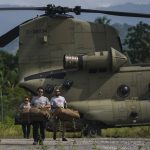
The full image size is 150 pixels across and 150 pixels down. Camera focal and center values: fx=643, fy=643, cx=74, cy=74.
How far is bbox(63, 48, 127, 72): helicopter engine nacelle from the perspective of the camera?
2170 centimetres

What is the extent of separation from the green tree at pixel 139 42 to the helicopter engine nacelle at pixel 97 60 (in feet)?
159

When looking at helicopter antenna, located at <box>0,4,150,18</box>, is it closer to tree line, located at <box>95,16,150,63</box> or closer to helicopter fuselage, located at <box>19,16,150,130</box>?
helicopter fuselage, located at <box>19,16,150,130</box>

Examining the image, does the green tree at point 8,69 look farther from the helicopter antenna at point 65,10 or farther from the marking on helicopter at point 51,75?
the helicopter antenna at point 65,10

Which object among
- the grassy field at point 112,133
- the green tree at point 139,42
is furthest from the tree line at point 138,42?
the grassy field at point 112,133

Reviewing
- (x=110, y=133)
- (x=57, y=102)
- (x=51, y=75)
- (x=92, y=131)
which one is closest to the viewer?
(x=57, y=102)

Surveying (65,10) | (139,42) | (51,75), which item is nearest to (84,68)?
(51,75)

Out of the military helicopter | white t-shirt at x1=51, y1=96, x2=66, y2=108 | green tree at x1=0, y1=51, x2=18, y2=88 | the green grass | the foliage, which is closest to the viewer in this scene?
white t-shirt at x1=51, y1=96, x2=66, y2=108

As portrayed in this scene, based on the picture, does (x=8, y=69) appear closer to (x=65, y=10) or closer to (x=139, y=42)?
(x=139, y=42)

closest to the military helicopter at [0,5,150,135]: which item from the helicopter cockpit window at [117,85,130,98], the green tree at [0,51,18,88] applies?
the helicopter cockpit window at [117,85,130,98]

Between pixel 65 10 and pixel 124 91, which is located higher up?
pixel 65 10

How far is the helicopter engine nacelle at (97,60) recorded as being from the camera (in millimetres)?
21703

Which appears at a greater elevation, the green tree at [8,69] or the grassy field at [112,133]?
the green tree at [8,69]

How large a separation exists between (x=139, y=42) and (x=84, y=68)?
2234 inches

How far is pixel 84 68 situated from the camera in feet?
72.2
